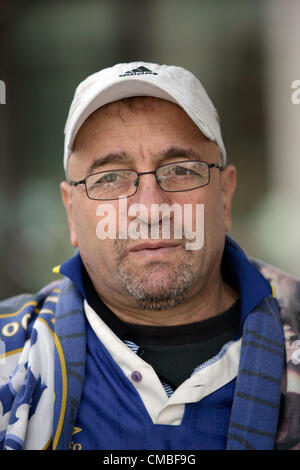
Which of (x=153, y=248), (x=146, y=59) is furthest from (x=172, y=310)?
(x=146, y=59)

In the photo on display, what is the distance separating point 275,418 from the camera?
127cm

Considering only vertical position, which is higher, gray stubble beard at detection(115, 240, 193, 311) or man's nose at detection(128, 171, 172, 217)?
man's nose at detection(128, 171, 172, 217)

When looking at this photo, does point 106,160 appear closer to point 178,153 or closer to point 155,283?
point 178,153

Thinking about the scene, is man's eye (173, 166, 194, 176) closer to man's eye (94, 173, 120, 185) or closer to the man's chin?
man's eye (94, 173, 120, 185)

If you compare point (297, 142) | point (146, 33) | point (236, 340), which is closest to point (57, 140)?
point (146, 33)

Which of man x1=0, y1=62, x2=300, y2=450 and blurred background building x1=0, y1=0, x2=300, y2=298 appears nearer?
man x1=0, y1=62, x2=300, y2=450

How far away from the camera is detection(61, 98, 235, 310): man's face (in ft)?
4.71

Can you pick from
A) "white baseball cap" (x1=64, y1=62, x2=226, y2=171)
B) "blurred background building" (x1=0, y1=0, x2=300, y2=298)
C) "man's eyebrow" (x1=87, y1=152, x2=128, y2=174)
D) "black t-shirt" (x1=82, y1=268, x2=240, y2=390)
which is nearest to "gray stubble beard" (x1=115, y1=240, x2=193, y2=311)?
Result: "black t-shirt" (x1=82, y1=268, x2=240, y2=390)

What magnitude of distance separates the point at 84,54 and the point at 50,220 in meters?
1.20

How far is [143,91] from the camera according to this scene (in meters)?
1.50

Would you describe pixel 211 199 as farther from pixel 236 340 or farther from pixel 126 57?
pixel 126 57

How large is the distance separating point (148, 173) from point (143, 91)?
260mm

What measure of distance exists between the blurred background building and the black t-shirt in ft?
5.88

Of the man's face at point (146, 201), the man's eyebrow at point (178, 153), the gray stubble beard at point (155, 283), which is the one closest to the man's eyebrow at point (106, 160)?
the man's face at point (146, 201)
